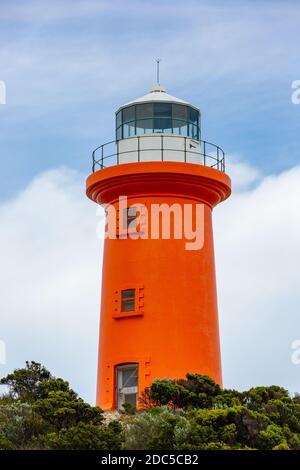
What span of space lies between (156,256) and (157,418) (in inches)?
226

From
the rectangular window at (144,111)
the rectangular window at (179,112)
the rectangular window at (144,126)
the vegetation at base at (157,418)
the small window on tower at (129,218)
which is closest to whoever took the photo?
the vegetation at base at (157,418)

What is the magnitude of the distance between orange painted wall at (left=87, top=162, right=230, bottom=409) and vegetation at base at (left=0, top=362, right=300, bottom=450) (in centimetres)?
124

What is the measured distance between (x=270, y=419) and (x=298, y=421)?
0.87 m

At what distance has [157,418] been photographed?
38938 millimetres

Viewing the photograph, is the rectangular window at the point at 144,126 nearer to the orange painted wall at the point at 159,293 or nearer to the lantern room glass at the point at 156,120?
the lantern room glass at the point at 156,120

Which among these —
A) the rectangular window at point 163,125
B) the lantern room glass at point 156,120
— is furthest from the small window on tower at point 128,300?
the rectangular window at point 163,125

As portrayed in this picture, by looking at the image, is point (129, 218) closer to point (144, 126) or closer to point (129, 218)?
point (129, 218)

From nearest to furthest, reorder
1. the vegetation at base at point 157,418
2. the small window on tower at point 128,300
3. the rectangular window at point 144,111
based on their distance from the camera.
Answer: the vegetation at base at point 157,418
the small window on tower at point 128,300
the rectangular window at point 144,111

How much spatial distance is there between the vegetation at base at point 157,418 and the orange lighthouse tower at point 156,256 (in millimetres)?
1301

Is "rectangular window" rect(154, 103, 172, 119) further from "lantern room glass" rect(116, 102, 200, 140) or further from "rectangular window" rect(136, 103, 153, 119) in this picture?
"rectangular window" rect(136, 103, 153, 119)

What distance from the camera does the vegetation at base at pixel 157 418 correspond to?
37.9 metres
